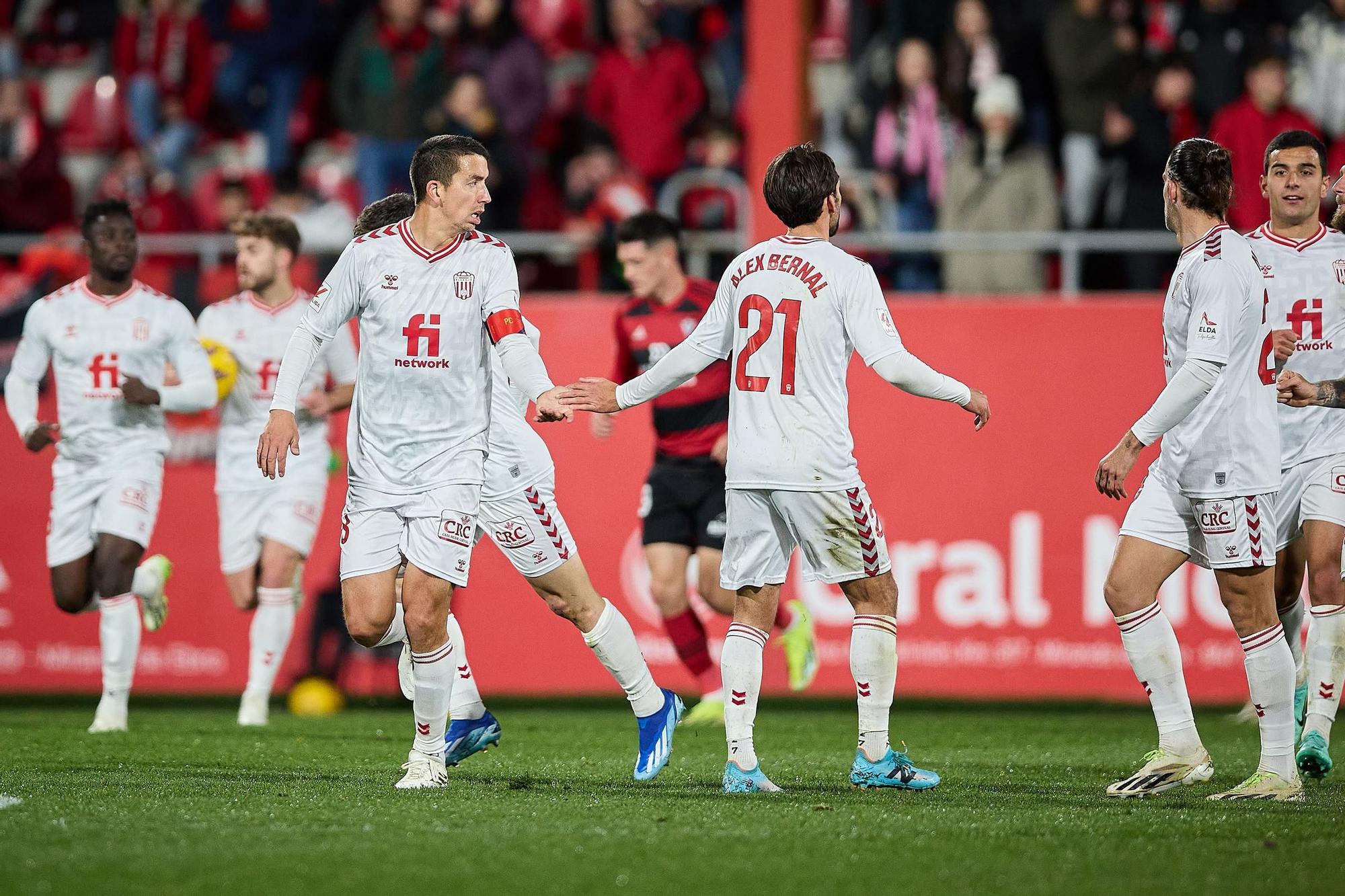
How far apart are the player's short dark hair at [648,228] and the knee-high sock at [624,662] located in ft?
10.2

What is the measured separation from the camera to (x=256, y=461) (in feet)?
32.6

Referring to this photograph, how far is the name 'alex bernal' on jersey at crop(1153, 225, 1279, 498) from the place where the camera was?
625 cm

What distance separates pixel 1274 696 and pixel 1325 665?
1134 millimetres

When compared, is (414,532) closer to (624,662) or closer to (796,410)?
(624,662)

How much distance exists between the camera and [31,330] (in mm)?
9391

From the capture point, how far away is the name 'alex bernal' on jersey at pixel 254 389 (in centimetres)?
1005

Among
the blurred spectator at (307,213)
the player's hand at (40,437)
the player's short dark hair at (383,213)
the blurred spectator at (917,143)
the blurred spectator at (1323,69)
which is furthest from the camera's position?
the blurred spectator at (307,213)

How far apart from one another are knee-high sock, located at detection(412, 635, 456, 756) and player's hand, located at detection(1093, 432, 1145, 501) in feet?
8.25

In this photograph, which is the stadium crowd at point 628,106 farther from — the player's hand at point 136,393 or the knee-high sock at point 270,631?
the player's hand at point 136,393

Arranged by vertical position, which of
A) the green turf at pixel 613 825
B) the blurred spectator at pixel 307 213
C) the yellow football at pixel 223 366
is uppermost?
the blurred spectator at pixel 307 213

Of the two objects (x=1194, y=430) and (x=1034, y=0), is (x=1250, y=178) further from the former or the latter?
(x=1194, y=430)

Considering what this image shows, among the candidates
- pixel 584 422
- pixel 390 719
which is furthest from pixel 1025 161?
pixel 390 719

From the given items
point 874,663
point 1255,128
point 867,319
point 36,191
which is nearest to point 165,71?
point 36,191

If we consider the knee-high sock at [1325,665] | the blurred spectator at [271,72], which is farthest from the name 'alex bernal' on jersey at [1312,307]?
the blurred spectator at [271,72]
